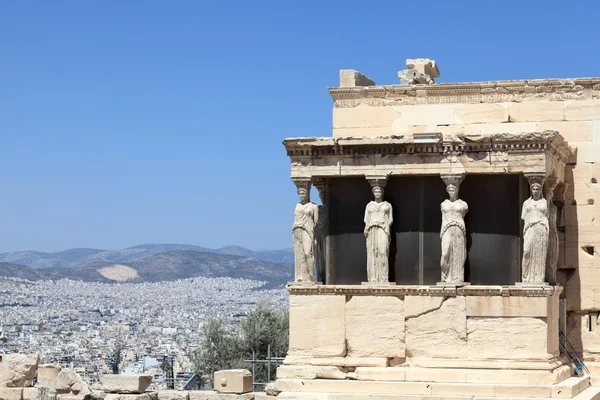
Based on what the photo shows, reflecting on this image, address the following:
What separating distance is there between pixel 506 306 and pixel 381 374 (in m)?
2.06

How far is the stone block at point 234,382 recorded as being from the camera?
2112 cm

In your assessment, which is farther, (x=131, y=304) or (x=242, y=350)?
(x=131, y=304)

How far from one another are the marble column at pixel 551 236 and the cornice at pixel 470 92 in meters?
1.81

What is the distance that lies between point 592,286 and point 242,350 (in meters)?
14.6

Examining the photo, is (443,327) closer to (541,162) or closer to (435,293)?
(435,293)

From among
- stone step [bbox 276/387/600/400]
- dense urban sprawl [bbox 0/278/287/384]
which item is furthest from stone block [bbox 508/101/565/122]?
dense urban sprawl [bbox 0/278/287/384]

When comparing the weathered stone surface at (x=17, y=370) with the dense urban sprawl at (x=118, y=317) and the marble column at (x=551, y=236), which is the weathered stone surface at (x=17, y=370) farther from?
the marble column at (x=551, y=236)

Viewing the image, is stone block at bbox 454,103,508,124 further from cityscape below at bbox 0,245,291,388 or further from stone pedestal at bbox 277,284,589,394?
cityscape below at bbox 0,245,291,388

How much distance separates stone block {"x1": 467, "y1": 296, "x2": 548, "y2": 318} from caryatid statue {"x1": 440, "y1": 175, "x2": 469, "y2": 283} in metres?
0.41

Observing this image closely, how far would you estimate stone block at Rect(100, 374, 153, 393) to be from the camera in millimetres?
20922

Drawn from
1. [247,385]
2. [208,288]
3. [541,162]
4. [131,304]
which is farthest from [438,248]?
[208,288]

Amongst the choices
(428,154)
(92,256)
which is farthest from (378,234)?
(92,256)

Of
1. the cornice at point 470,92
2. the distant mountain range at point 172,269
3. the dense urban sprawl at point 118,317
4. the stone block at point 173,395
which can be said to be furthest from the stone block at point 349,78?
the distant mountain range at point 172,269

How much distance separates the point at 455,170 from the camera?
19.0 m
